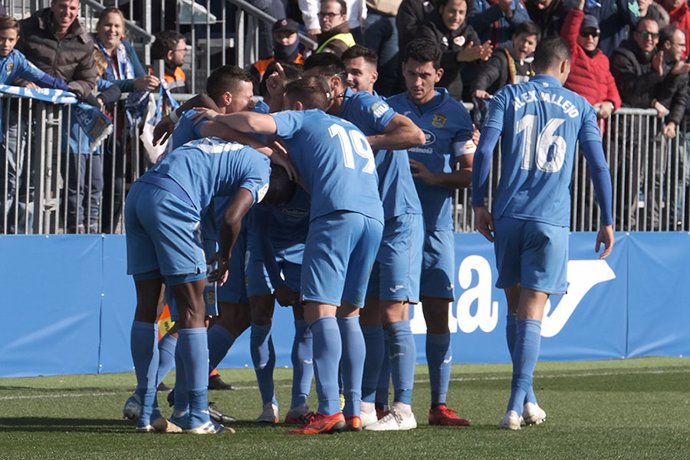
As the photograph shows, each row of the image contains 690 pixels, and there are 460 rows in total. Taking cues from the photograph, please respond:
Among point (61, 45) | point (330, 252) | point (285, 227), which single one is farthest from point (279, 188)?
point (61, 45)

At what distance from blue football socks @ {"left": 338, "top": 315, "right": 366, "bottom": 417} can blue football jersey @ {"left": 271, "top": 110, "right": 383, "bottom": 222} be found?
0.63 metres

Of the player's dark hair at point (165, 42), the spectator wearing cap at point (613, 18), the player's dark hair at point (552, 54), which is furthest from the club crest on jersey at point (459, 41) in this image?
the player's dark hair at point (552, 54)

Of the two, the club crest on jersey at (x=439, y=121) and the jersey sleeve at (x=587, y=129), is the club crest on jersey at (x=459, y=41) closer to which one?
the club crest on jersey at (x=439, y=121)

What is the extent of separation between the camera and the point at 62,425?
8.41m

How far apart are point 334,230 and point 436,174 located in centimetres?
152

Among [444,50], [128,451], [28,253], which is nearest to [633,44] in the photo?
[444,50]

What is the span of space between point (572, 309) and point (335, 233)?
303 inches

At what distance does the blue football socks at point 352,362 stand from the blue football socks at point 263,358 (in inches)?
41.5

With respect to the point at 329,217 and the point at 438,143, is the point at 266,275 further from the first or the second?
the point at 438,143

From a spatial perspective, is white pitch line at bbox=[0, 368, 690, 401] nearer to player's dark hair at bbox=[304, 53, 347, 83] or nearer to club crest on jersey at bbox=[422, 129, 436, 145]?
club crest on jersey at bbox=[422, 129, 436, 145]

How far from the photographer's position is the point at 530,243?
8461 millimetres

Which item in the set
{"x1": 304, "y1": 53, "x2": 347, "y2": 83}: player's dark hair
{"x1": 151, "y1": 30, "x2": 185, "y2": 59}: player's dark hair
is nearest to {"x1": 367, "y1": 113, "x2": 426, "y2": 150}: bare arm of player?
{"x1": 304, "y1": 53, "x2": 347, "y2": 83}: player's dark hair

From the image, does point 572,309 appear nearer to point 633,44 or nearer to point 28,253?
point 633,44

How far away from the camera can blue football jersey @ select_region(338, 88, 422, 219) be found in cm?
844
